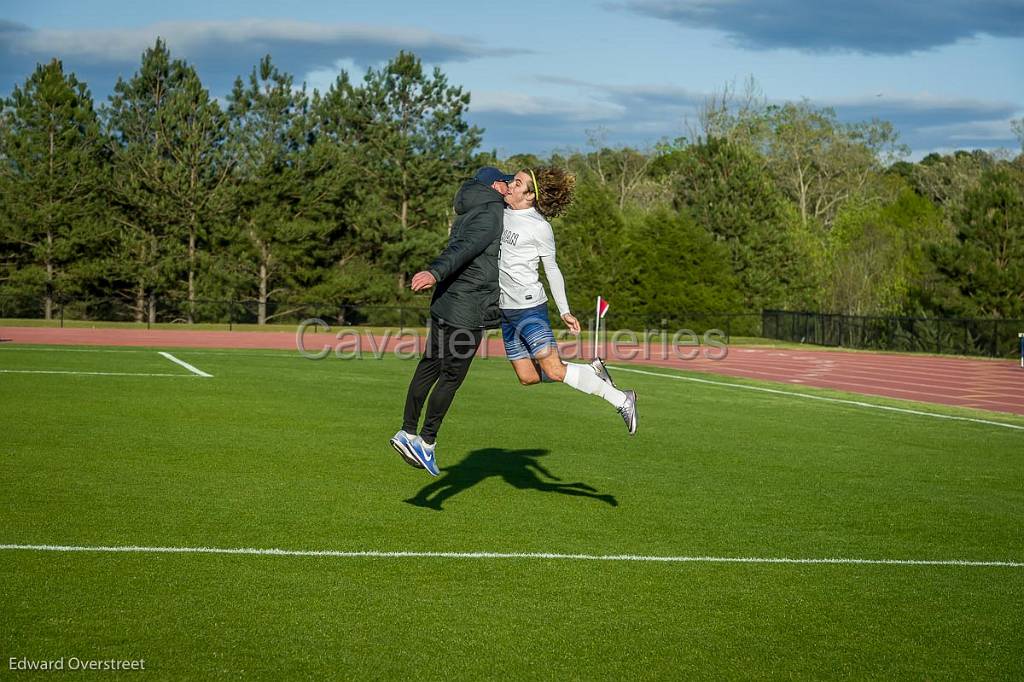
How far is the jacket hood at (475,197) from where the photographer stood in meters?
7.45

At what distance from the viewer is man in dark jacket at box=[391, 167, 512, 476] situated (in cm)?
734

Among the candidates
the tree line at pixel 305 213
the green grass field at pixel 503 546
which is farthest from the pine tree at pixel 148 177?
the green grass field at pixel 503 546

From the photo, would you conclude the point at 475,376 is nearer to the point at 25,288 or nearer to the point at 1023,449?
the point at 1023,449

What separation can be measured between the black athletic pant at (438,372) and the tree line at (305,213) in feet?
146

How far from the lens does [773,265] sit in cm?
6044

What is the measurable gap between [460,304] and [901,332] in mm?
38591

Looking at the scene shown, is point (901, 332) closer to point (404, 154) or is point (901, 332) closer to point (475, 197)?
point (404, 154)

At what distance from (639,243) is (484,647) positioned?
178 ft

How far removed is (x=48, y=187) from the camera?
5344 cm

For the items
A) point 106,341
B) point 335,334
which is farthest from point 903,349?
point 106,341

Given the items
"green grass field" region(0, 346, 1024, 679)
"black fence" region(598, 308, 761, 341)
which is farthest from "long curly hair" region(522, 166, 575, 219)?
"black fence" region(598, 308, 761, 341)

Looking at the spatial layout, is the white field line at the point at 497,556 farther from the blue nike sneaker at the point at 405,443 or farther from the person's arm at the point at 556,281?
the person's arm at the point at 556,281

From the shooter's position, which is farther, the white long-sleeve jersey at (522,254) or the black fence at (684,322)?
the black fence at (684,322)

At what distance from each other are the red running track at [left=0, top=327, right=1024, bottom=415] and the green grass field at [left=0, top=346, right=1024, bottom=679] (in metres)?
9.96
